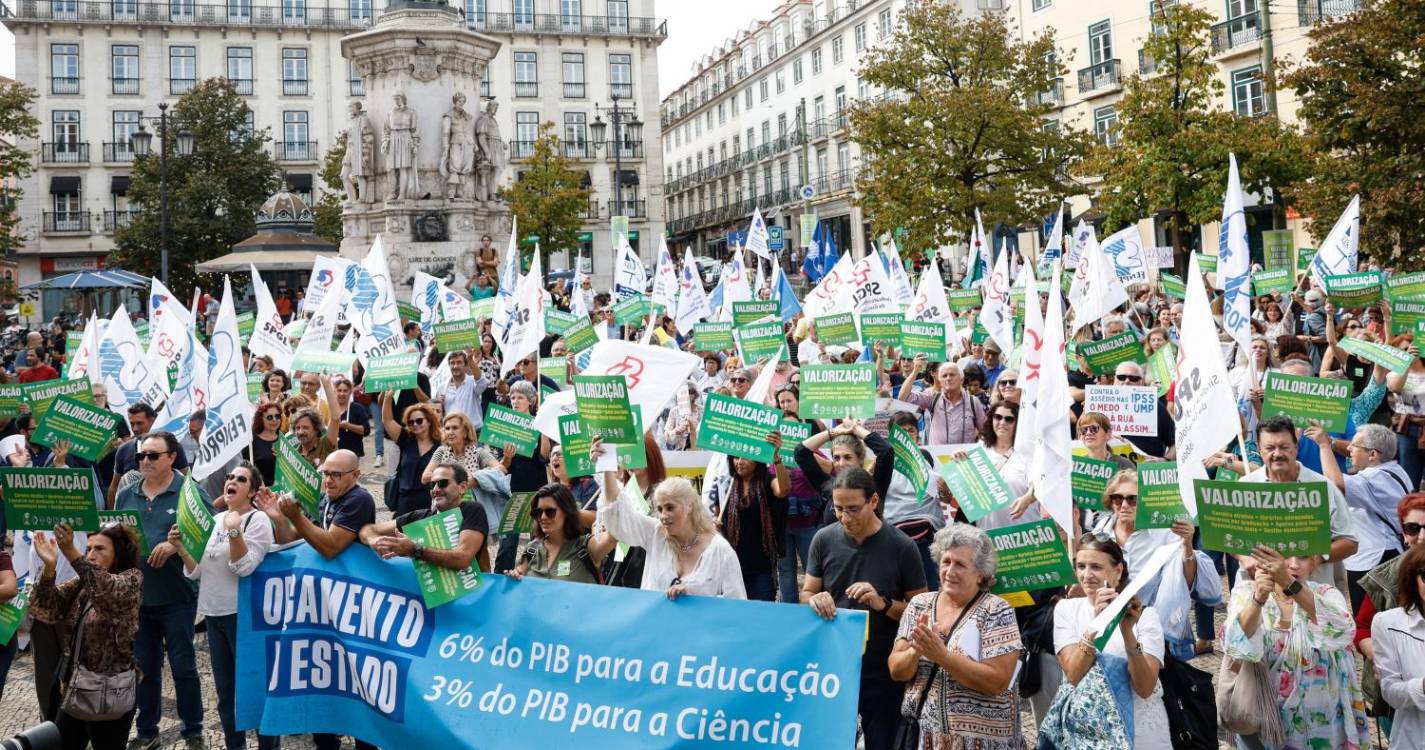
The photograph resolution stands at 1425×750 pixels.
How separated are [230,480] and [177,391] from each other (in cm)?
378

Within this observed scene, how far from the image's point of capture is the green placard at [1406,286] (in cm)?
1257

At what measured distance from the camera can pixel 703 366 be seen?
14.0 metres

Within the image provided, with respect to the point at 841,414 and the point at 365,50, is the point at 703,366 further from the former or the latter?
the point at 365,50

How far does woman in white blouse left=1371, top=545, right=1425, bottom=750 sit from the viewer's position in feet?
16.4

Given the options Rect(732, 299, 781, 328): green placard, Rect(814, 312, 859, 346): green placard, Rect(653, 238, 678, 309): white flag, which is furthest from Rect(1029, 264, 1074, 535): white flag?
Rect(653, 238, 678, 309): white flag

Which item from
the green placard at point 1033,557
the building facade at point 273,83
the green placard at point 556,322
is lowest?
the green placard at point 1033,557

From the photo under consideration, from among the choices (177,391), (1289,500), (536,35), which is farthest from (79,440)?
(536,35)

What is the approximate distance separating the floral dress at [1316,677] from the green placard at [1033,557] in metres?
0.74

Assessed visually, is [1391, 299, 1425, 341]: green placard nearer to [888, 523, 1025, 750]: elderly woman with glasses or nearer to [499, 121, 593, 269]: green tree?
[888, 523, 1025, 750]: elderly woman with glasses

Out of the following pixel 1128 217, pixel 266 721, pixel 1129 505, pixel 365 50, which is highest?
pixel 365 50

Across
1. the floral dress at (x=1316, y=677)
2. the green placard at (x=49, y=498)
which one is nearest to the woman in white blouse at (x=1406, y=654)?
the floral dress at (x=1316, y=677)

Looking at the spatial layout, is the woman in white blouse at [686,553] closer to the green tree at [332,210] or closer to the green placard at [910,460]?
the green placard at [910,460]

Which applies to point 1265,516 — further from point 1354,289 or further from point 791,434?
point 1354,289

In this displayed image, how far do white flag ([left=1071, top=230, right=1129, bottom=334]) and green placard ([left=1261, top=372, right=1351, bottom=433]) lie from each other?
647cm
